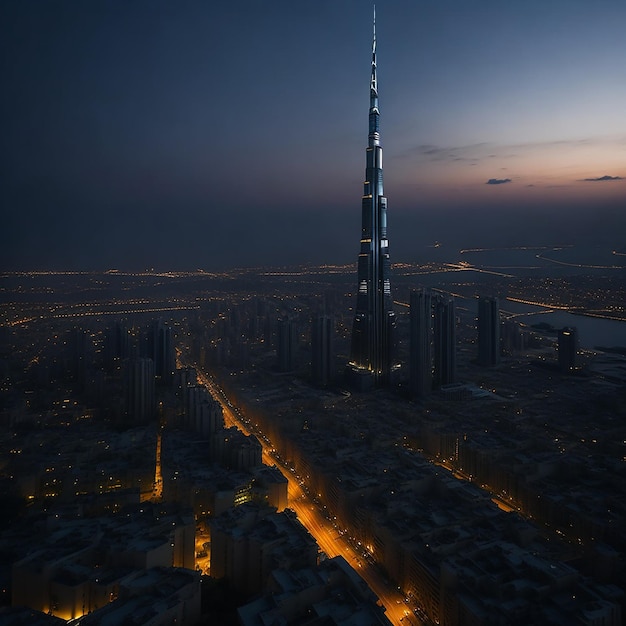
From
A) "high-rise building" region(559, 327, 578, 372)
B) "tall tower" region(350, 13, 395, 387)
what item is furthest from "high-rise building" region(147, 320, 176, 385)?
"high-rise building" region(559, 327, 578, 372)

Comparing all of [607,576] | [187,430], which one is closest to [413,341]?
[187,430]

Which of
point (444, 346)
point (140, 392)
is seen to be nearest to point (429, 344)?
point (444, 346)

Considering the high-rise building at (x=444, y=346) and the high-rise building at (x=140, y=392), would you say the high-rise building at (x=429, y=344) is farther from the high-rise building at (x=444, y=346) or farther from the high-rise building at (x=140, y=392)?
the high-rise building at (x=140, y=392)

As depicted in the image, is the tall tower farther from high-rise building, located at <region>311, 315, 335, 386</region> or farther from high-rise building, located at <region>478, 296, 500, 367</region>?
high-rise building, located at <region>478, 296, 500, 367</region>

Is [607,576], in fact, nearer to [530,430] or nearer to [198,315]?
[530,430]

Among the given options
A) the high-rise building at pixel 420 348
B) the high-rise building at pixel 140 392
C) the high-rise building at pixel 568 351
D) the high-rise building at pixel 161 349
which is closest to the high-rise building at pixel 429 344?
the high-rise building at pixel 420 348

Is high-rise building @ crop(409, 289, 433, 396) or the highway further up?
high-rise building @ crop(409, 289, 433, 396)
